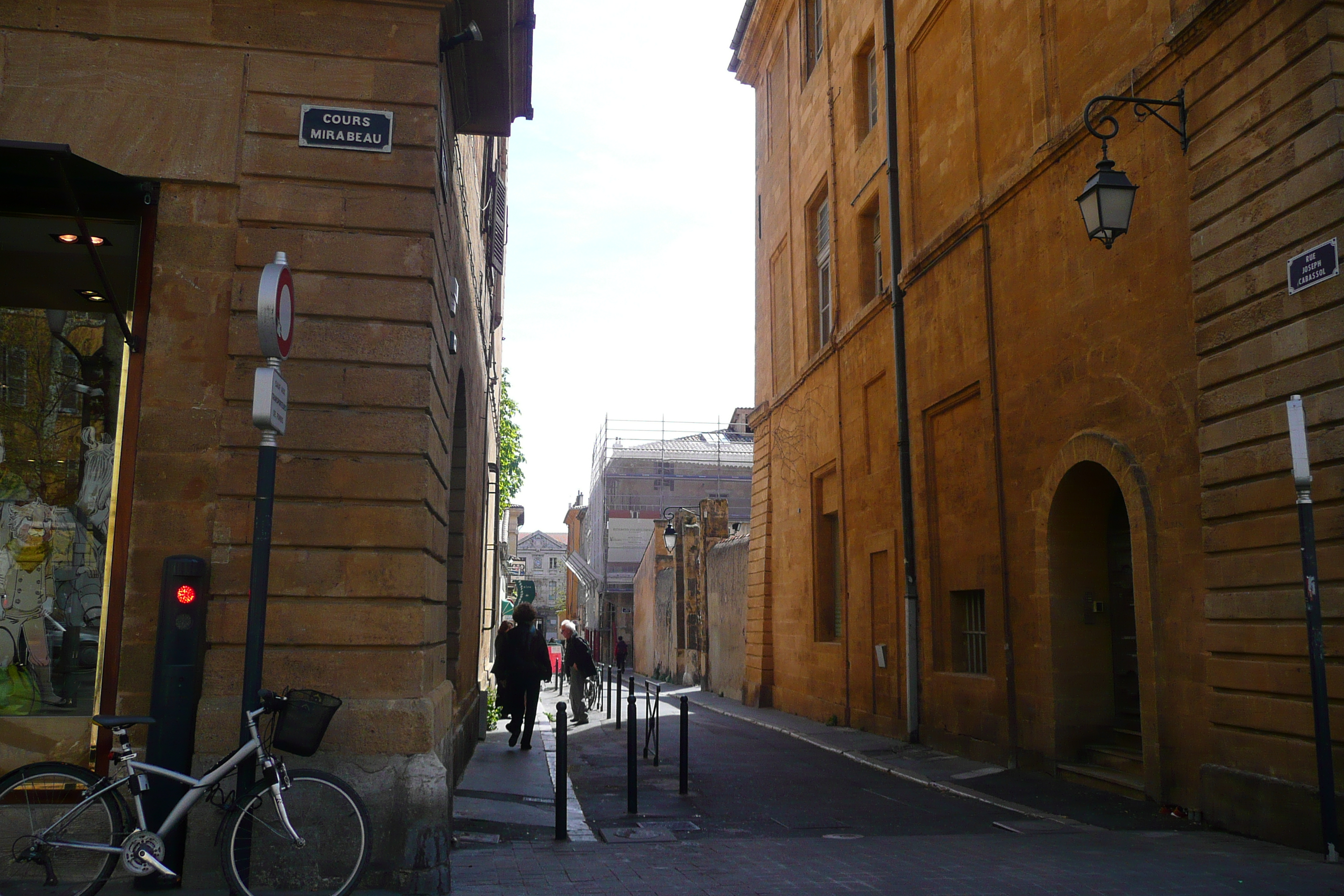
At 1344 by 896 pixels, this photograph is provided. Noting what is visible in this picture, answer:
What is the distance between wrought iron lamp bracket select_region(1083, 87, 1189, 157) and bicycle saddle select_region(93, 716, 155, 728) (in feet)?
25.0

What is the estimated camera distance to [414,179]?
6.71 meters

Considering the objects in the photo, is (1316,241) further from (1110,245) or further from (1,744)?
(1,744)

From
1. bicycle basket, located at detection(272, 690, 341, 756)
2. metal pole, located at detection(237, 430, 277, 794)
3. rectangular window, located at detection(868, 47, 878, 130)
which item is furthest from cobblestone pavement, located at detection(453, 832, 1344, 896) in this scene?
rectangular window, located at detection(868, 47, 878, 130)

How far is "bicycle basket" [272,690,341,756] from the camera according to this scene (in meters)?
5.42

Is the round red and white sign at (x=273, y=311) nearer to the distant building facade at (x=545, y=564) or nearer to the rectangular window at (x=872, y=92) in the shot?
the rectangular window at (x=872, y=92)

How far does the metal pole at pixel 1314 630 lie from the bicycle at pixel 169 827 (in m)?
5.48

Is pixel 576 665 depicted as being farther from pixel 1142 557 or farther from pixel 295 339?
pixel 295 339

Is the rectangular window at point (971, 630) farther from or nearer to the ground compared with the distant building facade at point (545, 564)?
nearer to the ground

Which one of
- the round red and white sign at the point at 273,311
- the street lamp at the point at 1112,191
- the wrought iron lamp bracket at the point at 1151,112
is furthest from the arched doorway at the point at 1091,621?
the round red and white sign at the point at 273,311

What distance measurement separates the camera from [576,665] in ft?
55.7

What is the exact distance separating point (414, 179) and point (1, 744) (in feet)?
13.2

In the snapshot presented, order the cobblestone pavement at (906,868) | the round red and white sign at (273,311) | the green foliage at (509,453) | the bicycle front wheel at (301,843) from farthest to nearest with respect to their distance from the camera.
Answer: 1. the green foliage at (509,453)
2. the cobblestone pavement at (906,868)
3. the bicycle front wheel at (301,843)
4. the round red and white sign at (273,311)

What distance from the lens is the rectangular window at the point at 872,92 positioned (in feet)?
57.2

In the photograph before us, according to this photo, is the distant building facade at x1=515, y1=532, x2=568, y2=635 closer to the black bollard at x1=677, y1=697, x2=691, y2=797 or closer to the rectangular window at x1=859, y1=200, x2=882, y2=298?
the rectangular window at x1=859, y1=200, x2=882, y2=298
